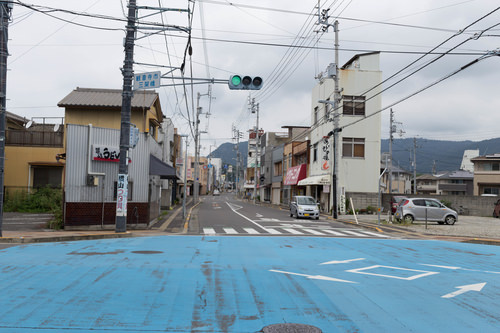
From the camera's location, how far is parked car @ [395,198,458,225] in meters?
25.6

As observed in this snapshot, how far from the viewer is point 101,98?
1080 inches

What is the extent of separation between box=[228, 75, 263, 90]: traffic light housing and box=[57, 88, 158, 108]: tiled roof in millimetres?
12147

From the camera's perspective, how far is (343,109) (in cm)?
3791

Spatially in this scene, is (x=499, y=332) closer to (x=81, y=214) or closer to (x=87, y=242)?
(x=87, y=242)

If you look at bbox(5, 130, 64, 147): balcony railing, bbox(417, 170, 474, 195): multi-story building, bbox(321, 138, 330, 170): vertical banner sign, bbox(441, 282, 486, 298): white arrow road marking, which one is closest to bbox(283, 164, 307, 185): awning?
bbox(321, 138, 330, 170): vertical banner sign

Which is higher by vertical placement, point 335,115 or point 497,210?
point 335,115

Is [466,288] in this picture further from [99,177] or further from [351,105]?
[351,105]

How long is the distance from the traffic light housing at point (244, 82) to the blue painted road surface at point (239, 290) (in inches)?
Result: 215

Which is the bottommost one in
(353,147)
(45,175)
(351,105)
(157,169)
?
(45,175)

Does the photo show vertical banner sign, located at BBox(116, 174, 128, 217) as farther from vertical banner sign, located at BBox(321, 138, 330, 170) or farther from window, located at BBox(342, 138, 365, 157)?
window, located at BBox(342, 138, 365, 157)

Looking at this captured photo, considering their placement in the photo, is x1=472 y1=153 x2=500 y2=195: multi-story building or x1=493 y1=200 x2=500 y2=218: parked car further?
x1=472 y1=153 x2=500 y2=195: multi-story building

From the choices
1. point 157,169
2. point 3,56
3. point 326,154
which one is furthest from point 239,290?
A: point 326,154

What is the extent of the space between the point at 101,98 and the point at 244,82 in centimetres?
1640

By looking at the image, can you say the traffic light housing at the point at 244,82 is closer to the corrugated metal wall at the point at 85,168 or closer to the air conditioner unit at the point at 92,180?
the corrugated metal wall at the point at 85,168
